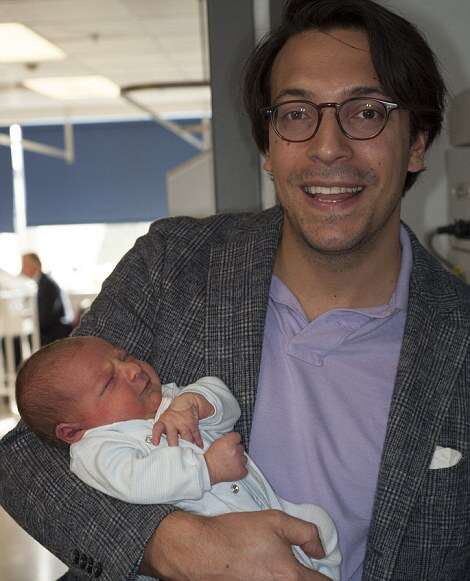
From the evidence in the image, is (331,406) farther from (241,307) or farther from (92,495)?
(92,495)

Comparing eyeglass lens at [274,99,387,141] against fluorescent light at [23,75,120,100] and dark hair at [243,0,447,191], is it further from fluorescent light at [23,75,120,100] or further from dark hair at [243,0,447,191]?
fluorescent light at [23,75,120,100]

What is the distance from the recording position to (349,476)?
1.38m

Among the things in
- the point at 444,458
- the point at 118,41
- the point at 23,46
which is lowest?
the point at 444,458

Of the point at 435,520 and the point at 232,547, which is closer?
the point at 232,547

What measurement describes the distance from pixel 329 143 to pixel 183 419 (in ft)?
1.75

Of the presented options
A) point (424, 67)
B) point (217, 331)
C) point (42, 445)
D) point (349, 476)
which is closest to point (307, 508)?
point (349, 476)

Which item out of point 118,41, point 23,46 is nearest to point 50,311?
point 23,46

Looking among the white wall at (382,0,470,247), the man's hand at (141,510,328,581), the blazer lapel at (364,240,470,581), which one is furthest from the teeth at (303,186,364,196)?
the white wall at (382,0,470,247)

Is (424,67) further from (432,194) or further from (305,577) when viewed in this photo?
(305,577)

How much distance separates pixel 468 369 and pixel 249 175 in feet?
3.67

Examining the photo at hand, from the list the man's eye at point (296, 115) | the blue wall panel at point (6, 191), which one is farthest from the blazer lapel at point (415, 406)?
the blue wall panel at point (6, 191)

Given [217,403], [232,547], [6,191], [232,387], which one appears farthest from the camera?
[6,191]

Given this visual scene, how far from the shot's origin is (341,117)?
4.74 ft

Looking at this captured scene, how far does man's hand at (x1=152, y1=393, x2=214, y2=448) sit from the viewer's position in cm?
123
